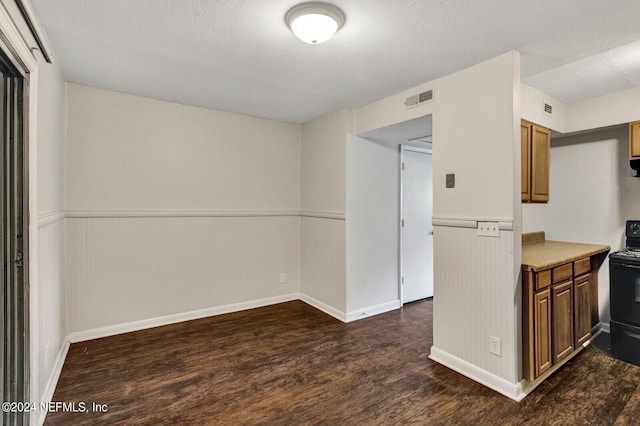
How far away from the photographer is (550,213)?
3.65 m

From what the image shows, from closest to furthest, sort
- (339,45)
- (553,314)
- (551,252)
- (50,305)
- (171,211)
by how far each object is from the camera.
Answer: (339,45)
(50,305)
(553,314)
(551,252)
(171,211)

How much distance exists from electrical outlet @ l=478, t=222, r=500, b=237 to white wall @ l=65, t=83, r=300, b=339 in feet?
8.12

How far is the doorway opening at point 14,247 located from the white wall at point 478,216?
2.72 metres

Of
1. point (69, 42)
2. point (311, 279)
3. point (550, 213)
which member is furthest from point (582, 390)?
point (69, 42)

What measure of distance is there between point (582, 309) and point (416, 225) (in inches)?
76.6

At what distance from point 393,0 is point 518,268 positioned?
1.87m

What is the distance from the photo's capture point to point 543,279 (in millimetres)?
2307

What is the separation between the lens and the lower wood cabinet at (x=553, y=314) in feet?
7.29

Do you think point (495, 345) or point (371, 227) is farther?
point (371, 227)

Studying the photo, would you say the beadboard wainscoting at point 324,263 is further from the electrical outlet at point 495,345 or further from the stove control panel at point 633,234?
the stove control panel at point 633,234

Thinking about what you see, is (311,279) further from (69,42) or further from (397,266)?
(69,42)

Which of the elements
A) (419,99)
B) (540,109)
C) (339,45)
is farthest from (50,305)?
(540,109)

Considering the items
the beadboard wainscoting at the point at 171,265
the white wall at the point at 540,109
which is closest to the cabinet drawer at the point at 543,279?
the white wall at the point at 540,109

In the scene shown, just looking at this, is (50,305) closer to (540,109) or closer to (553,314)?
(553,314)
